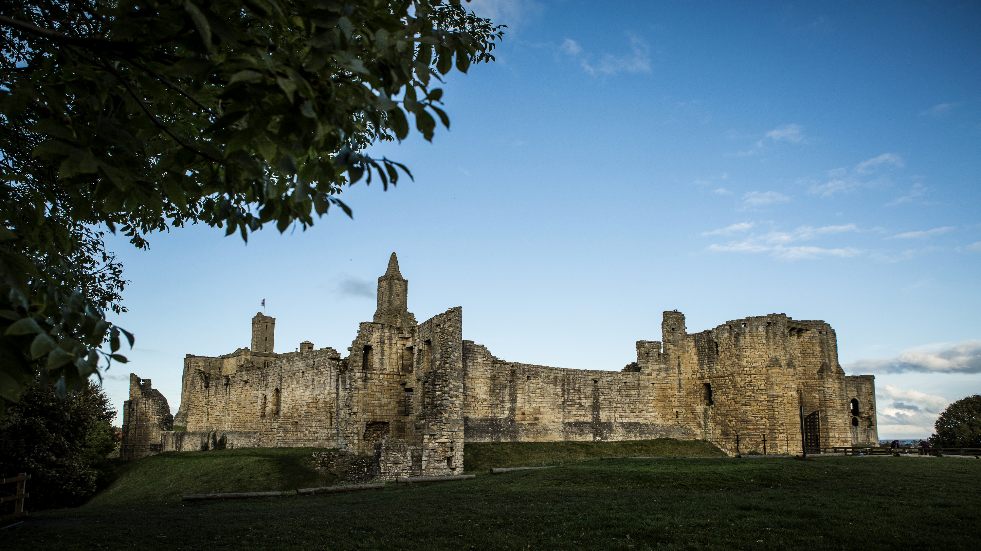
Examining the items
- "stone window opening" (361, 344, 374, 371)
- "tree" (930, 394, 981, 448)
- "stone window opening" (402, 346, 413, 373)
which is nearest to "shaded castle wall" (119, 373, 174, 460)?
"stone window opening" (361, 344, 374, 371)

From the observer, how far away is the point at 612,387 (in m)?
35.2

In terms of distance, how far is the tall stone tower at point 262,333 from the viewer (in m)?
66.7

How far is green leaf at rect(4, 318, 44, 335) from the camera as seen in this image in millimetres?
2953

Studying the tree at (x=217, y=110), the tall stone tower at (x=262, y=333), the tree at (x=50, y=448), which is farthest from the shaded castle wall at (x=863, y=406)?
the tall stone tower at (x=262, y=333)

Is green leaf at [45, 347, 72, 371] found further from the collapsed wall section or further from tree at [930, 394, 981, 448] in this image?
tree at [930, 394, 981, 448]

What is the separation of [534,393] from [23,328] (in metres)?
30.8

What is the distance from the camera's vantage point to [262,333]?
220 ft

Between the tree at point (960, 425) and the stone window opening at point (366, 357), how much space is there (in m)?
38.1

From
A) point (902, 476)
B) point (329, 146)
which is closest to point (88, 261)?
point (329, 146)

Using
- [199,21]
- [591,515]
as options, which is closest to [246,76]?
[199,21]

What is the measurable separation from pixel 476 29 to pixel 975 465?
75.6ft

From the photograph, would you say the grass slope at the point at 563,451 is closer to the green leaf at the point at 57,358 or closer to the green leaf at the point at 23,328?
the green leaf at the point at 57,358

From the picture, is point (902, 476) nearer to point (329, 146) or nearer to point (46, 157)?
point (329, 146)

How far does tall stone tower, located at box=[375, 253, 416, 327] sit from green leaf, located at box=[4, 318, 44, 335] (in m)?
36.7
